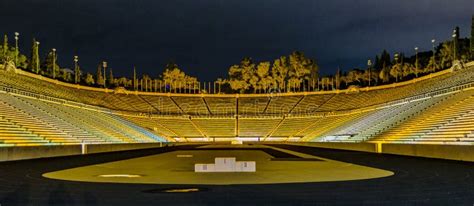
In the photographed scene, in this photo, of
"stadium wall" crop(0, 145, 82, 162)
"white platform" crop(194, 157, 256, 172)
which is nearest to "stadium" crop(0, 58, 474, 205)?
"stadium wall" crop(0, 145, 82, 162)

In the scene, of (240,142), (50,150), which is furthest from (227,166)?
(240,142)

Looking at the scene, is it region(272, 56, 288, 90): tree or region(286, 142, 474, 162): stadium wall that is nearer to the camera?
region(286, 142, 474, 162): stadium wall

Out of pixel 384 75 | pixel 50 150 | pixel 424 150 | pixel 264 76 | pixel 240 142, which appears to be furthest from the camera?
pixel 264 76

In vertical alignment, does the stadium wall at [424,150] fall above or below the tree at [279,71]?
below

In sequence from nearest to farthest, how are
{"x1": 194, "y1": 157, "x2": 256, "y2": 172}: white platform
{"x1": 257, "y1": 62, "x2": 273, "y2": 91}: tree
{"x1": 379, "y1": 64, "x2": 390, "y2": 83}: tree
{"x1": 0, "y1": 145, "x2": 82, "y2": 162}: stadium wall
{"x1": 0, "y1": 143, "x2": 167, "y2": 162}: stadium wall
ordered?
{"x1": 194, "y1": 157, "x2": 256, "y2": 172}: white platform, {"x1": 0, "y1": 145, "x2": 82, "y2": 162}: stadium wall, {"x1": 0, "y1": 143, "x2": 167, "y2": 162}: stadium wall, {"x1": 379, "y1": 64, "x2": 390, "y2": 83}: tree, {"x1": 257, "y1": 62, "x2": 273, "y2": 91}: tree

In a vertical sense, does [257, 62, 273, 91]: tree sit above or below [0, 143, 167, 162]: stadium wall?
above

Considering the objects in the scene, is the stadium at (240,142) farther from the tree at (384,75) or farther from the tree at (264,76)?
the tree at (384,75)

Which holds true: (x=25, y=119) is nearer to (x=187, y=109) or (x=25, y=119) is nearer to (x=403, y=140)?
(x=403, y=140)

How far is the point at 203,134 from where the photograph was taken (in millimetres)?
87000

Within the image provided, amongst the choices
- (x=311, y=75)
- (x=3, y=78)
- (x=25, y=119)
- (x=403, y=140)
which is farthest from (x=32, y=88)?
(x=311, y=75)

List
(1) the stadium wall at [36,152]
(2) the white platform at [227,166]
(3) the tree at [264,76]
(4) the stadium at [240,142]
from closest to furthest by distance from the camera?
(4) the stadium at [240,142]
(2) the white platform at [227,166]
(1) the stadium wall at [36,152]
(3) the tree at [264,76]

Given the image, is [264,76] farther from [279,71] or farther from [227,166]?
[227,166]

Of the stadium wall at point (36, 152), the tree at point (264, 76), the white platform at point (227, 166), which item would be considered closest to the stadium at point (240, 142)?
the stadium wall at point (36, 152)

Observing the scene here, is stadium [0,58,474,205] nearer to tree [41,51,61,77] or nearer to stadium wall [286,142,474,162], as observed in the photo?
stadium wall [286,142,474,162]
